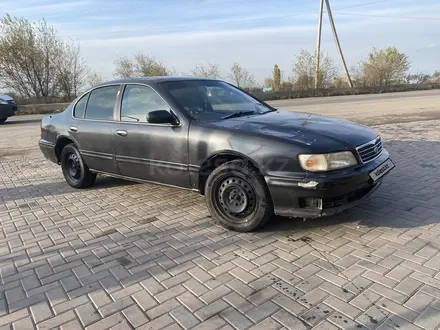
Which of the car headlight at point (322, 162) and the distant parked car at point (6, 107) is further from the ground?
the distant parked car at point (6, 107)

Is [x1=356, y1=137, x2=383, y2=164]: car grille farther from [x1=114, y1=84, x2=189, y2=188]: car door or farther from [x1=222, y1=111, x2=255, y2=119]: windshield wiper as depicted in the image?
[x1=114, y1=84, x2=189, y2=188]: car door

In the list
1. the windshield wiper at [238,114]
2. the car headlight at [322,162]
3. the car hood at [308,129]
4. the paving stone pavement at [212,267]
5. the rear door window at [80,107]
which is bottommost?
the paving stone pavement at [212,267]

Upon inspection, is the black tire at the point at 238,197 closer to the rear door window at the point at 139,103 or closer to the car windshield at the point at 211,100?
the car windshield at the point at 211,100

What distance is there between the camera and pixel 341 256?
3.10 meters

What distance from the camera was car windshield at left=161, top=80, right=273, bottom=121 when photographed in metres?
4.16

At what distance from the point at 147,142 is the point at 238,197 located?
137 cm

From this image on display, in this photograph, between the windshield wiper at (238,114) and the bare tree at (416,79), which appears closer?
the windshield wiper at (238,114)

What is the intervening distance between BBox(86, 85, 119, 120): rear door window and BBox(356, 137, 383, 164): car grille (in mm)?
3159

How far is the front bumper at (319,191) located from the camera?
3193 mm

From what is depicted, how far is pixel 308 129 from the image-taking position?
3.59 m

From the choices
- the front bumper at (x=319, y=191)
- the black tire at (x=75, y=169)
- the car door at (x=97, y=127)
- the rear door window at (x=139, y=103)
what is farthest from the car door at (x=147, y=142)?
the front bumper at (x=319, y=191)

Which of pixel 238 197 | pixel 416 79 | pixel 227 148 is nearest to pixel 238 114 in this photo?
pixel 227 148

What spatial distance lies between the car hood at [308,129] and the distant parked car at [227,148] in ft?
0.03

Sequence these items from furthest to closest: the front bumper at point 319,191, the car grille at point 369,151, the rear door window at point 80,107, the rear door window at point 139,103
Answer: the rear door window at point 80,107
the rear door window at point 139,103
the car grille at point 369,151
the front bumper at point 319,191
